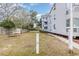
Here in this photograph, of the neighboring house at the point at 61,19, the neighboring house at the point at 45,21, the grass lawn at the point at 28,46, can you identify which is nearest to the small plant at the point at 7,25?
the grass lawn at the point at 28,46

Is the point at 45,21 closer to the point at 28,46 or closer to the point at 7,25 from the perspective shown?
the point at 28,46

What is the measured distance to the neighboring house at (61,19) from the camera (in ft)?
12.9

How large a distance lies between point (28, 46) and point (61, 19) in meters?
0.84

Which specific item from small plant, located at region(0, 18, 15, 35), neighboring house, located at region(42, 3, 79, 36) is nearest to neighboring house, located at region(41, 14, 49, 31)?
neighboring house, located at region(42, 3, 79, 36)

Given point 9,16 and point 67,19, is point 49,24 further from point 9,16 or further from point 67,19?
point 9,16

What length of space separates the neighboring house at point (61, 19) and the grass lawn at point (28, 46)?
11.0 inches

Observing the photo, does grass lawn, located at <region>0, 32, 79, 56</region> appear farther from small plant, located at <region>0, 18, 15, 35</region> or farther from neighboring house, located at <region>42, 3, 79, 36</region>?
neighboring house, located at <region>42, 3, 79, 36</region>

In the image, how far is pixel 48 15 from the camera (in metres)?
4.04

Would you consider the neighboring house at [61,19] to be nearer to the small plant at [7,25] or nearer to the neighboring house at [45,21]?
the neighboring house at [45,21]

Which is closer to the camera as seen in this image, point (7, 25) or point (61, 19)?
point (7, 25)

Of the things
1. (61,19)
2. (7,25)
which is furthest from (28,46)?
(61,19)

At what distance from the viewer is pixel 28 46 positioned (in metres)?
3.87

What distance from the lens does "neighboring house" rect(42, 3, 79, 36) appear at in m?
3.92

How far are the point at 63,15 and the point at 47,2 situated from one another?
53 centimetres
